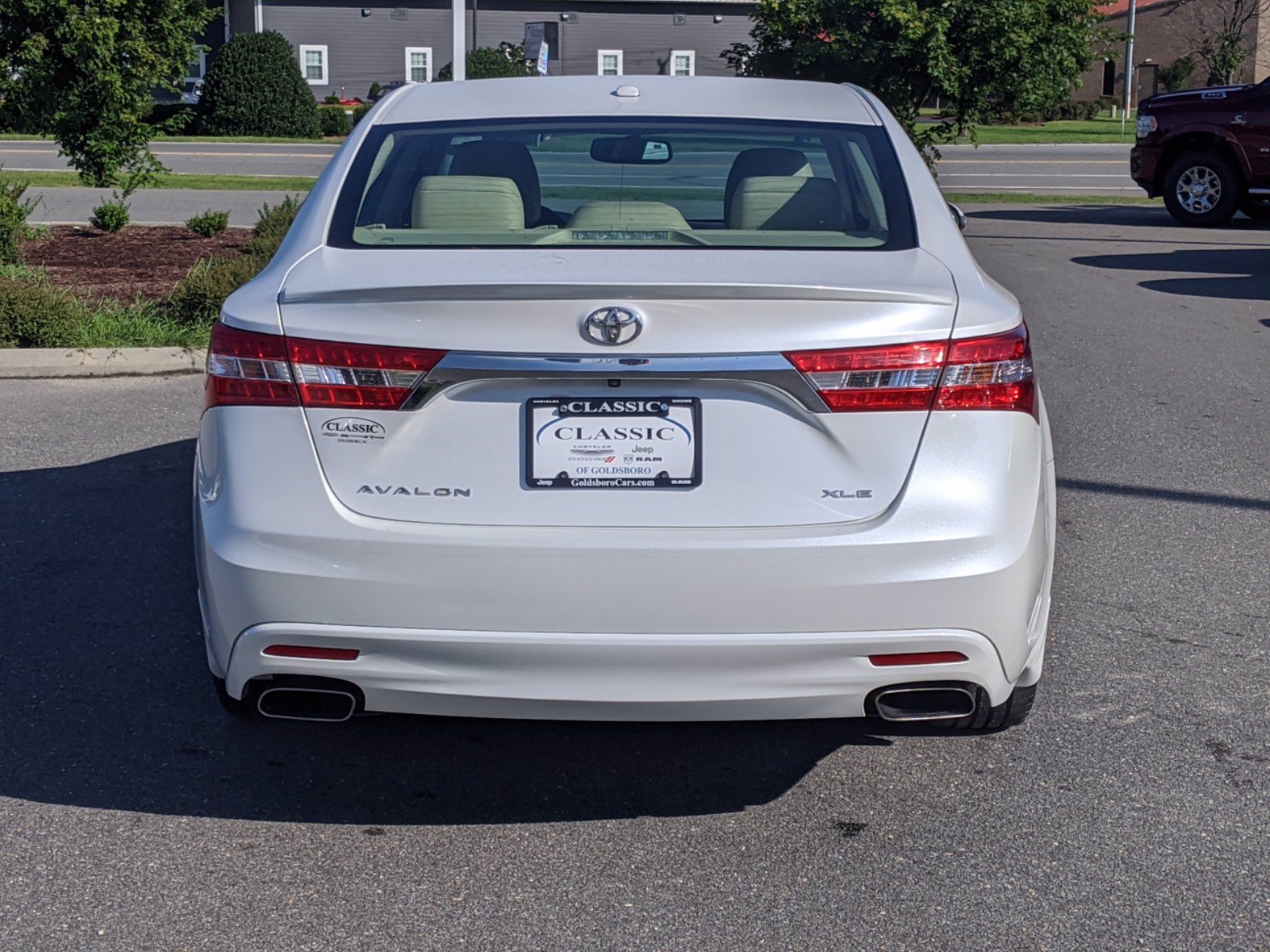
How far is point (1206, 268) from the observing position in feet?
46.8

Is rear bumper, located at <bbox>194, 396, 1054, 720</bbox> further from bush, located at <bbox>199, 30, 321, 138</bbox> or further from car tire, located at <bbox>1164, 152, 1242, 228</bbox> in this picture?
bush, located at <bbox>199, 30, 321, 138</bbox>

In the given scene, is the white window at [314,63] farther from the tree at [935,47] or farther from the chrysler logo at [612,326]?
the chrysler logo at [612,326]

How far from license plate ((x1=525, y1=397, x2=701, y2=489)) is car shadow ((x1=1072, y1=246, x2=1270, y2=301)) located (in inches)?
415

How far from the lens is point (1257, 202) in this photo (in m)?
18.2

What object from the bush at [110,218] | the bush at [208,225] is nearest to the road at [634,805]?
the bush at [208,225]

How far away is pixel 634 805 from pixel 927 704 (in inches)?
33.5

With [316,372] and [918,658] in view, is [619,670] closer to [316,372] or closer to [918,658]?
[918,658]

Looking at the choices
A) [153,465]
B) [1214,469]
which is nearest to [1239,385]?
[1214,469]

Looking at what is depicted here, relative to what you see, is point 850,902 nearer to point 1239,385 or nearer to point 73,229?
point 1239,385

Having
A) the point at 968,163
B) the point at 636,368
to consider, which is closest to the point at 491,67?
the point at 968,163

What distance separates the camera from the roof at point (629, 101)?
14.1 feet

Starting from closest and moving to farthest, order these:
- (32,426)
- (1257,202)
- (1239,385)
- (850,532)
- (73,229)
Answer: (850,532) < (32,426) < (1239,385) < (73,229) < (1257,202)

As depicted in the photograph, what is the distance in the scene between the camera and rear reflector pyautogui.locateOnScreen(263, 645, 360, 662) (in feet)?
10.7

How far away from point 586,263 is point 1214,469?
15.1 feet
